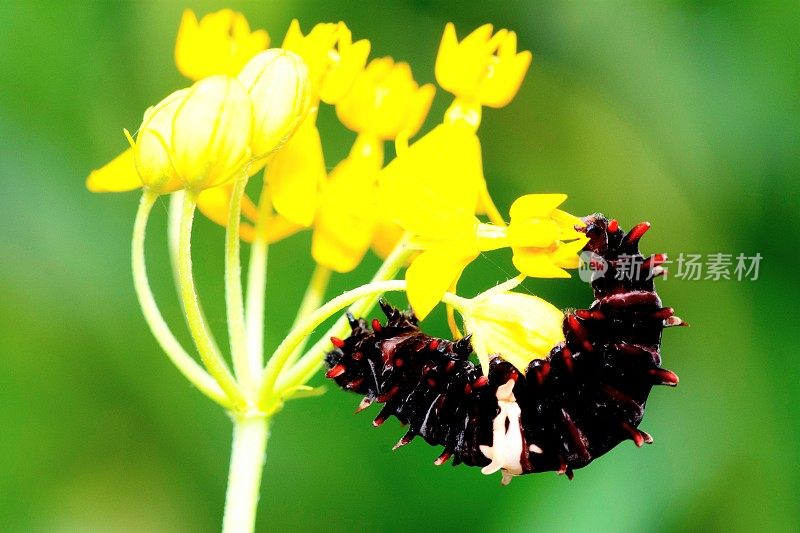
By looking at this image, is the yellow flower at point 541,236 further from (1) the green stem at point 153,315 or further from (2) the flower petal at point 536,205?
(1) the green stem at point 153,315

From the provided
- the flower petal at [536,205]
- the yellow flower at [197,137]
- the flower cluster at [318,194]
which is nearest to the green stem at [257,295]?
the flower cluster at [318,194]

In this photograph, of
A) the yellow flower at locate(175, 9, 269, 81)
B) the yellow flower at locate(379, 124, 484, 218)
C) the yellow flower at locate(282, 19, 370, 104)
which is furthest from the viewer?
the yellow flower at locate(175, 9, 269, 81)

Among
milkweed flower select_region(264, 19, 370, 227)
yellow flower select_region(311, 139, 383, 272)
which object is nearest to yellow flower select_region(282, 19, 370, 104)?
milkweed flower select_region(264, 19, 370, 227)

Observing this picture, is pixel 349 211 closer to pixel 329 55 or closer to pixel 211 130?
pixel 329 55

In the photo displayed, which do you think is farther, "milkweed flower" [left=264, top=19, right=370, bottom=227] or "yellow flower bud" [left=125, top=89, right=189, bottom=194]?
"milkweed flower" [left=264, top=19, right=370, bottom=227]

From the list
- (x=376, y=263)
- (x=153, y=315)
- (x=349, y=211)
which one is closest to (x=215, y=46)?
(x=349, y=211)

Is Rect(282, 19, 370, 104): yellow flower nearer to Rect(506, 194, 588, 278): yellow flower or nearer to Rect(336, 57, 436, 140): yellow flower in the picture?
Rect(336, 57, 436, 140): yellow flower

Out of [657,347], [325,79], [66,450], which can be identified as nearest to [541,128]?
[325,79]
